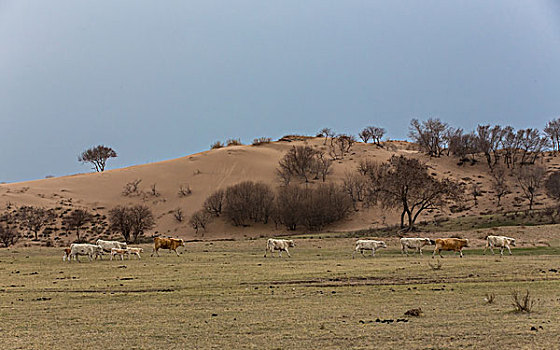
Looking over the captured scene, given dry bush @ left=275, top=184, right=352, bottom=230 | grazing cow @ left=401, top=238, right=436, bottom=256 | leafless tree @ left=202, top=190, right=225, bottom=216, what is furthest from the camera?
leafless tree @ left=202, top=190, right=225, bottom=216

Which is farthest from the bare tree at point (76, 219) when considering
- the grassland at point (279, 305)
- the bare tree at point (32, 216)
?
the grassland at point (279, 305)

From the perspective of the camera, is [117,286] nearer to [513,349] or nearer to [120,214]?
[513,349]

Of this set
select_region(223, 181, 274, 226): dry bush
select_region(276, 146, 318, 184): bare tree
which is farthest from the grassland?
select_region(276, 146, 318, 184): bare tree

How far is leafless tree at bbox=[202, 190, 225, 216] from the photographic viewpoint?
80375mm

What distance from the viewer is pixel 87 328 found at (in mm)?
12422

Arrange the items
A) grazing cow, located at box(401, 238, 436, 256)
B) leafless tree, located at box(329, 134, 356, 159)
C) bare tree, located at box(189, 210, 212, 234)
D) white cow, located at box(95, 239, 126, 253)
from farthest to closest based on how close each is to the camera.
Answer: leafless tree, located at box(329, 134, 356, 159) → bare tree, located at box(189, 210, 212, 234) → grazing cow, located at box(401, 238, 436, 256) → white cow, located at box(95, 239, 126, 253)

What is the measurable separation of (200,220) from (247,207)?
22.2 ft

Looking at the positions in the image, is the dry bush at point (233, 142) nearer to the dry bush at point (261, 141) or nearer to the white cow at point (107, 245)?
the dry bush at point (261, 141)

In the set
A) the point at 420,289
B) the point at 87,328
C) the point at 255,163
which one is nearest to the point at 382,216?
the point at 255,163

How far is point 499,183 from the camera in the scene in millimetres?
85250

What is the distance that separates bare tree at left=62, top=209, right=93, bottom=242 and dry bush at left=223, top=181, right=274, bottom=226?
63.0 ft

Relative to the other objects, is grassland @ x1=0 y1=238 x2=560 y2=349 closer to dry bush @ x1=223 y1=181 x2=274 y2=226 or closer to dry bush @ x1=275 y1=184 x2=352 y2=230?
dry bush @ x1=275 y1=184 x2=352 y2=230

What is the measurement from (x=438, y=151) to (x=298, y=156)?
40.8m

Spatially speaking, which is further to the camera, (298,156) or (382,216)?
(298,156)
